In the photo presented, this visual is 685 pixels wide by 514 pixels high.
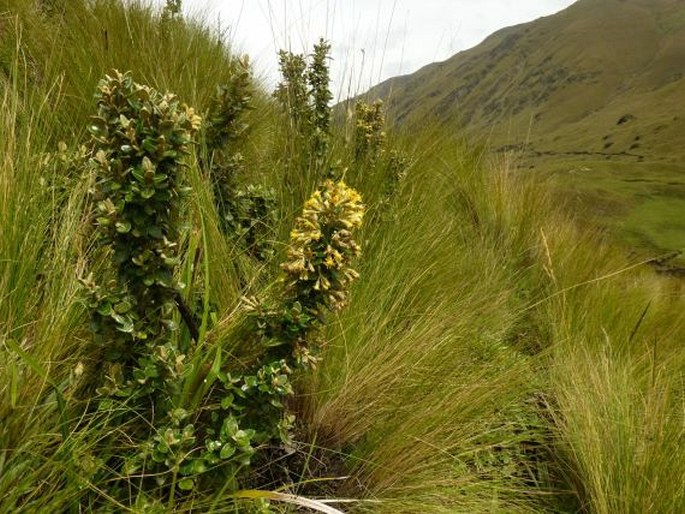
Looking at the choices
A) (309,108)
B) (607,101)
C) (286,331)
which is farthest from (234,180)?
(607,101)

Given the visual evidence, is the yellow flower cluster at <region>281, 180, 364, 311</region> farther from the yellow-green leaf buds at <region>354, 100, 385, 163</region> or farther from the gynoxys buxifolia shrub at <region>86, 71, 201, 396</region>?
the yellow-green leaf buds at <region>354, 100, 385, 163</region>

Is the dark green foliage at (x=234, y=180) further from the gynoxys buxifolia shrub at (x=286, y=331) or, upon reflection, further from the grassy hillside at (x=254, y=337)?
the gynoxys buxifolia shrub at (x=286, y=331)

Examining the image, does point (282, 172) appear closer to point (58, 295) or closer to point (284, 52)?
point (284, 52)

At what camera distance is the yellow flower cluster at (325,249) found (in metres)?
1.31

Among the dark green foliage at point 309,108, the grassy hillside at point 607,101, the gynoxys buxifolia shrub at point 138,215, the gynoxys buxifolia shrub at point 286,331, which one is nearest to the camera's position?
the gynoxys buxifolia shrub at point 138,215

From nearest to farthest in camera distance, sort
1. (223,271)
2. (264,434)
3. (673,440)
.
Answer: (264,434), (223,271), (673,440)

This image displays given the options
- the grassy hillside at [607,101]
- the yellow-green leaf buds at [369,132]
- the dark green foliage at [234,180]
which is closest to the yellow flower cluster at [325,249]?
the dark green foliage at [234,180]

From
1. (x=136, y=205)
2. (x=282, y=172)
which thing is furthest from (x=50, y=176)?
(x=282, y=172)

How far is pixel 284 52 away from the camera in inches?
106

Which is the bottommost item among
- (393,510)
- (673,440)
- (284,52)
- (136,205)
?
(673,440)

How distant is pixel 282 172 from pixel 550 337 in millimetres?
1854

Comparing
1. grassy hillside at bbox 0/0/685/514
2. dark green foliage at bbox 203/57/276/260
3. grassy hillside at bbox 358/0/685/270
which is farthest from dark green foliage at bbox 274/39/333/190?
grassy hillside at bbox 358/0/685/270

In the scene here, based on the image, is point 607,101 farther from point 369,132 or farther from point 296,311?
point 296,311

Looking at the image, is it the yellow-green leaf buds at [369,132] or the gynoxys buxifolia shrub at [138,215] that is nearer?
the gynoxys buxifolia shrub at [138,215]
